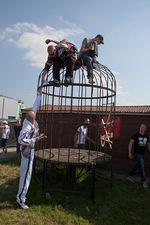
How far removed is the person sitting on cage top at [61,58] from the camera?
4.48 meters

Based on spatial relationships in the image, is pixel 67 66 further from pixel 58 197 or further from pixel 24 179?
pixel 58 197

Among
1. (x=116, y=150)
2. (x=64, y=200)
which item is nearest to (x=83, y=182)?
(x=64, y=200)

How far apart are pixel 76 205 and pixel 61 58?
367cm

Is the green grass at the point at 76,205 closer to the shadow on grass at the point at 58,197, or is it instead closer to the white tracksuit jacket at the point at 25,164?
the shadow on grass at the point at 58,197

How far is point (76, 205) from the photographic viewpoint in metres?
3.91

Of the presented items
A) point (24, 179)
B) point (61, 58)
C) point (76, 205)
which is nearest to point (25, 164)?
point (24, 179)

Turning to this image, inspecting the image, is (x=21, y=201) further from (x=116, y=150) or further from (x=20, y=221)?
(x=116, y=150)

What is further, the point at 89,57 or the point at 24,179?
the point at 89,57

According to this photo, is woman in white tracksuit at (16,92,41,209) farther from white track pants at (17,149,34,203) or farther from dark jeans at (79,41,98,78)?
dark jeans at (79,41,98,78)

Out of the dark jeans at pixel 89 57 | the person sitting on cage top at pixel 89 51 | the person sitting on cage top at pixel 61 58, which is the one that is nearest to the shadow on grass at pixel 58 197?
the person sitting on cage top at pixel 61 58

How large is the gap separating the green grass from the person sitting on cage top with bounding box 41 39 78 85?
2.88 meters

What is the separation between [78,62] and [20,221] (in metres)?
4.10

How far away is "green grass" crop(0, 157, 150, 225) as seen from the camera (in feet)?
Answer: 11.1

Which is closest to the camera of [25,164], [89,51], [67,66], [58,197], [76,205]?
[25,164]
